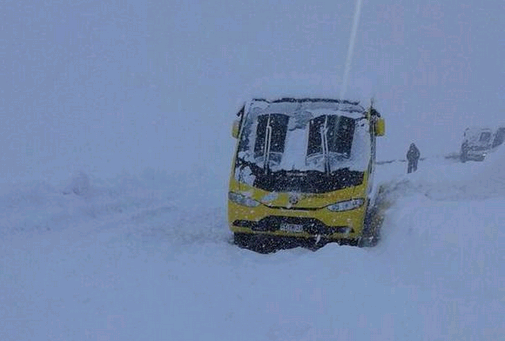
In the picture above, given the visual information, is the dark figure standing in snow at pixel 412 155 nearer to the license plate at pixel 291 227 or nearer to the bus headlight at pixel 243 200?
the license plate at pixel 291 227

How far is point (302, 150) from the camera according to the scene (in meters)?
8.75

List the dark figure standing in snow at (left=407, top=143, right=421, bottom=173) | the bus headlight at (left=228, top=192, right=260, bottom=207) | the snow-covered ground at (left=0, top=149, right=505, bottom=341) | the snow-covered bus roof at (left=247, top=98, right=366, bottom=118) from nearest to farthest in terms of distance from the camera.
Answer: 1. the snow-covered ground at (left=0, top=149, right=505, bottom=341)
2. the bus headlight at (left=228, top=192, right=260, bottom=207)
3. the snow-covered bus roof at (left=247, top=98, right=366, bottom=118)
4. the dark figure standing in snow at (left=407, top=143, right=421, bottom=173)

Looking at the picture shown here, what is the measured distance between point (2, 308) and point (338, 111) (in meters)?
5.70

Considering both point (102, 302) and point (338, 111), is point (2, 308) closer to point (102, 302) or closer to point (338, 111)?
point (102, 302)

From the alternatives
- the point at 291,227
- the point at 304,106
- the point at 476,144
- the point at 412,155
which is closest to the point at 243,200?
the point at 291,227

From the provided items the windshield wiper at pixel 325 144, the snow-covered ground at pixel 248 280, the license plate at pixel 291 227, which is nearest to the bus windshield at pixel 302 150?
the windshield wiper at pixel 325 144

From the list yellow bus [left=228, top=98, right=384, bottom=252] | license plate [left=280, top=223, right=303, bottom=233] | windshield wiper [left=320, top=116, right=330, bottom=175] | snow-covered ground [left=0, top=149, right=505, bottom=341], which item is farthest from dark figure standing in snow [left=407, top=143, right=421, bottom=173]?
license plate [left=280, top=223, right=303, bottom=233]

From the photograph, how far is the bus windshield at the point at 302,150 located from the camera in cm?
830

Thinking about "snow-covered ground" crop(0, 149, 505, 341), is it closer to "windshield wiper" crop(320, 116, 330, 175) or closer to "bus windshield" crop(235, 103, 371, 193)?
"bus windshield" crop(235, 103, 371, 193)

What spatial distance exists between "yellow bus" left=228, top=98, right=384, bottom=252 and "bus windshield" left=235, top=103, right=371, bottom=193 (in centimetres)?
1

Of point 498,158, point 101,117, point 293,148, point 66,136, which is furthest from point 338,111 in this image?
point 101,117

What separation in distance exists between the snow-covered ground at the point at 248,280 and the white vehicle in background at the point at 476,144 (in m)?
20.9

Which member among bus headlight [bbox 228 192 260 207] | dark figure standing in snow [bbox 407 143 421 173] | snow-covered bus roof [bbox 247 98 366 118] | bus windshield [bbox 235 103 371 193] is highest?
snow-covered bus roof [bbox 247 98 366 118]

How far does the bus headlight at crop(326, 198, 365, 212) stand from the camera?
8156 mm
